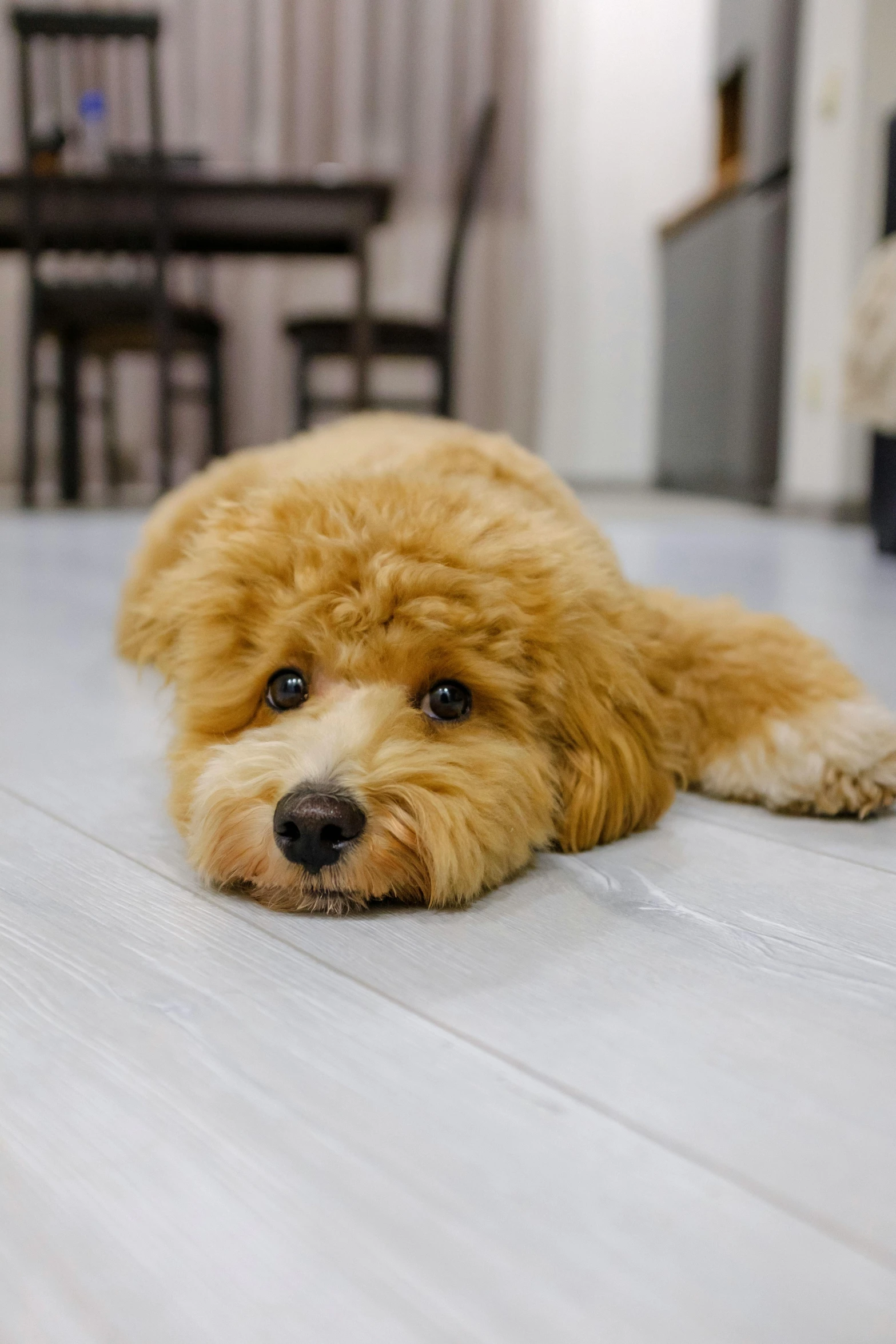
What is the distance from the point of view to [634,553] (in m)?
3.78

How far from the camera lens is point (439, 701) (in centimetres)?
113

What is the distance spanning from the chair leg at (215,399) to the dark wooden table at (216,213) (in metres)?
1.10

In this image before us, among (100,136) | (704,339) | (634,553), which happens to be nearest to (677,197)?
(704,339)

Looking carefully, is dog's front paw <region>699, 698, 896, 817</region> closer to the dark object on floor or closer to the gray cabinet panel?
the dark object on floor

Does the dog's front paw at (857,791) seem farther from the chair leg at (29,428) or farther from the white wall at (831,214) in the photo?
A: the chair leg at (29,428)

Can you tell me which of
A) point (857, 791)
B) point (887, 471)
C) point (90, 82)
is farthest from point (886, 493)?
point (90, 82)

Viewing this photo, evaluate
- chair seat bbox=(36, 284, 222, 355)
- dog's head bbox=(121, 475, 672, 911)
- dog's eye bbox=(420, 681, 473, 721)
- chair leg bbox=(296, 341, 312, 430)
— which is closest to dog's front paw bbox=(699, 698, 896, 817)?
dog's head bbox=(121, 475, 672, 911)

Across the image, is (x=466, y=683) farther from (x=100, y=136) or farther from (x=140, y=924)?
(x=100, y=136)

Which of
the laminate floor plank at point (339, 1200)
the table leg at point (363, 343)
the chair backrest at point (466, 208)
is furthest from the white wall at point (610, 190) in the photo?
the laminate floor plank at point (339, 1200)

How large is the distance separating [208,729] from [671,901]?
470mm

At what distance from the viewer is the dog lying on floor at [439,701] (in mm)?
1009

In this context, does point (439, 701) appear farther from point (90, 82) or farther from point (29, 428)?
point (90, 82)

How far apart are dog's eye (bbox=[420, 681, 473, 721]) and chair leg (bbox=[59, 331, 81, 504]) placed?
572 cm

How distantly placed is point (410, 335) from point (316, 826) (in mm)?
5155
